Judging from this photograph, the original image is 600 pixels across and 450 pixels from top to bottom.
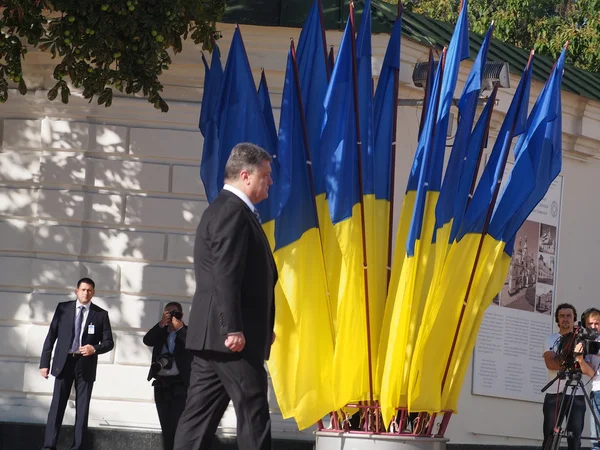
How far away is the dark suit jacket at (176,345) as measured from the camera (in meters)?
12.1

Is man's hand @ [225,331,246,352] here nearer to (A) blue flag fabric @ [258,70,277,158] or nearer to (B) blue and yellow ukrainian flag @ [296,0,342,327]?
(B) blue and yellow ukrainian flag @ [296,0,342,327]

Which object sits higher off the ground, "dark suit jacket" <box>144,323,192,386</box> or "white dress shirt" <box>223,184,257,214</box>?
"white dress shirt" <box>223,184,257,214</box>

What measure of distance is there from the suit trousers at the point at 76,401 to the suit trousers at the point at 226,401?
566 centimetres

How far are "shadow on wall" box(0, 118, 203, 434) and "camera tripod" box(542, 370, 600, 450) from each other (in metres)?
4.13

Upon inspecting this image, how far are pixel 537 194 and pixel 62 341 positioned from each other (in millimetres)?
5441

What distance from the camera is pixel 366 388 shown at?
344 inches

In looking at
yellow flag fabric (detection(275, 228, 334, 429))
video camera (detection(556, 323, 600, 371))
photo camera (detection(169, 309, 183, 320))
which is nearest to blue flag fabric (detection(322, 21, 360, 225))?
yellow flag fabric (detection(275, 228, 334, 429))

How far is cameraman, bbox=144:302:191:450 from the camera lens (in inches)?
477

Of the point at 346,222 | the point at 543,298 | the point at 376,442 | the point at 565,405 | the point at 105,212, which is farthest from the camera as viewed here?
the point at 543,298

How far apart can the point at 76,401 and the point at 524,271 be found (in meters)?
5.89

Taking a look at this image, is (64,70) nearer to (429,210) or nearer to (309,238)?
(309,238)

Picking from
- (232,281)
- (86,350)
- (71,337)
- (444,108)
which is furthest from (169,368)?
(232,281)

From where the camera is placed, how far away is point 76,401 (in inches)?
480

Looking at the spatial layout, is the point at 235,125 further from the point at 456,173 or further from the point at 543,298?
the point at 543,298
